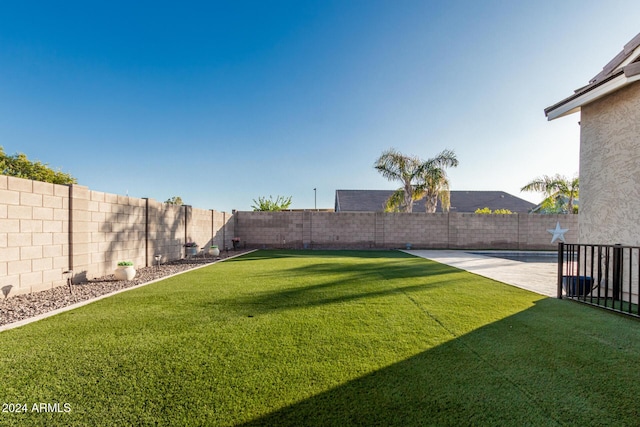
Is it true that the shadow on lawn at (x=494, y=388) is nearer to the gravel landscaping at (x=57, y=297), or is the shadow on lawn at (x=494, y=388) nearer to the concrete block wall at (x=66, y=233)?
the gravel landscaping at (x=57, y=297)

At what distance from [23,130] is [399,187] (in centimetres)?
2295

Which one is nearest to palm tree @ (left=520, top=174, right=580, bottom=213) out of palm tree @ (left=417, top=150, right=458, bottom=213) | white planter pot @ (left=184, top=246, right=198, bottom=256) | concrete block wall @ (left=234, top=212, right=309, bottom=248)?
palm tree @ (left=417, top=150, right=458, bottom=213)

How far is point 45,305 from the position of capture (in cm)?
424

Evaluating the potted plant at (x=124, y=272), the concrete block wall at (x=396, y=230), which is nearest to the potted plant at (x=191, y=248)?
the potted plant at (x=124, y=272)

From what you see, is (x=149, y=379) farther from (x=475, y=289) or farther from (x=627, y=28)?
(x=627, y=28)

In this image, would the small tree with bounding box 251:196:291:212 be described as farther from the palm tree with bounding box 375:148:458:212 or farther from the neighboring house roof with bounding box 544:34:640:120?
the neighboring house roof with bounding box 544:34:640:120

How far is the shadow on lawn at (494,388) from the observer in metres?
1.77

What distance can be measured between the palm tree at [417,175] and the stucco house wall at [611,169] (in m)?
11.6

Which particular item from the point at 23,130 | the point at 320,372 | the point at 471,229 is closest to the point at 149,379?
the point at 320,372

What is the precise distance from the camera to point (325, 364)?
2447 mm

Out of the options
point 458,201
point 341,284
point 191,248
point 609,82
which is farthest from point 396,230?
point 458,201

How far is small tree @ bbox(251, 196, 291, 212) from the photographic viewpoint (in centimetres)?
2117

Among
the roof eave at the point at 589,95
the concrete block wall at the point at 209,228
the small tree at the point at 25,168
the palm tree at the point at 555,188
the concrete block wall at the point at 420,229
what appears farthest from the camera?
the small tree at the point at 25,168

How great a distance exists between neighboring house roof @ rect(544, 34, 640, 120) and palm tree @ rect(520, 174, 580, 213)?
47.1 feet
